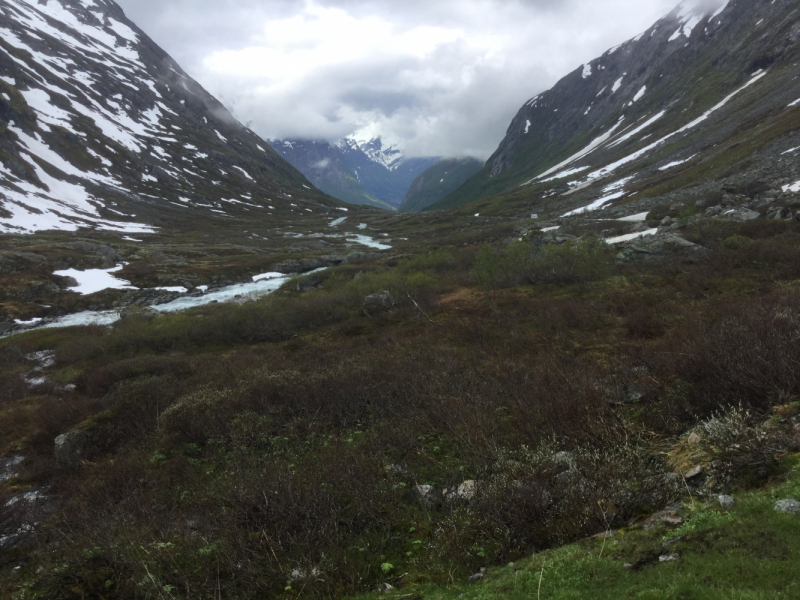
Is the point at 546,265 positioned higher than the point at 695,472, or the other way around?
the point at 546,265

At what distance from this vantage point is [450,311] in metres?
27.5

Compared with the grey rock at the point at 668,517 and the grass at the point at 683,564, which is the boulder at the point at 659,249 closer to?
the grey rock at the point at 668,517

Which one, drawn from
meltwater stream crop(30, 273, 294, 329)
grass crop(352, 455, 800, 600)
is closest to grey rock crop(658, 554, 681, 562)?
grass crop(352, 455, 800, 600)

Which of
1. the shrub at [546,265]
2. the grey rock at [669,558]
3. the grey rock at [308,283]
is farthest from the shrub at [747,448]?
the grey rock at [308,283]

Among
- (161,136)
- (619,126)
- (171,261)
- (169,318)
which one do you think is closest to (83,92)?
(161,136)

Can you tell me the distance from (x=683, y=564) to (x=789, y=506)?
1.53m

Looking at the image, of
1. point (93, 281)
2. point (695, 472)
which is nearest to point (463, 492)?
point (695, 472)

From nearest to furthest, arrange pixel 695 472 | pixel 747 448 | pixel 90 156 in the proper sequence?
1. pixel 747 448
2. pixel 695 472
3. pixel 90 156

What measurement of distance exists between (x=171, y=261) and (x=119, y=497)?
69.0 meters

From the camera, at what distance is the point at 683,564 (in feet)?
14.9

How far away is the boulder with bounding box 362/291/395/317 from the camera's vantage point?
1214 inches

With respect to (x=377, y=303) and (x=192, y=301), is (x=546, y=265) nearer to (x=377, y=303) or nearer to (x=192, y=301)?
(x=377, y=303)

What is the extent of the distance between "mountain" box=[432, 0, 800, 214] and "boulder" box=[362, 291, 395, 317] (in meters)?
38.7

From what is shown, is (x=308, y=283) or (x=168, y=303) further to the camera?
(x=168, y=303)
